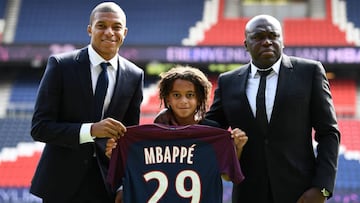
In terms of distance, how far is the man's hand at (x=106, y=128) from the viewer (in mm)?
2465

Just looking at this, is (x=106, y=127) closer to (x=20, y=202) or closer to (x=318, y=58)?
(x=20, y=202)

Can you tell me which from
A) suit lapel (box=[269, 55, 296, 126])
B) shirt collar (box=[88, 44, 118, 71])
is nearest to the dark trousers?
shirt collar (box=[88, 44, 118, 71])

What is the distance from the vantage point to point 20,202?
899 centimetres

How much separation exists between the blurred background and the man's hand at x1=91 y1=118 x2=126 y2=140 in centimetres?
747

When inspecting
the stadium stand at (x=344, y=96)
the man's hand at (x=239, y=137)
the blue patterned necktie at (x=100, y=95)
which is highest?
the blue patterned necktie at (x=100, y=95)

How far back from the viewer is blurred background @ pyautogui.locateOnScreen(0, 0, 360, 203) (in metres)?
11.1

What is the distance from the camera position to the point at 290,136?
270 centimetres

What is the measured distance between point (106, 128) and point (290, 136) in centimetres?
96

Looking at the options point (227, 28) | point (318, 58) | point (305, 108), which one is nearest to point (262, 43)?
point (305, 108)

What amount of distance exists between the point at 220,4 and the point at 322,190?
477 inches

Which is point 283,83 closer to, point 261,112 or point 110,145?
point 261,112

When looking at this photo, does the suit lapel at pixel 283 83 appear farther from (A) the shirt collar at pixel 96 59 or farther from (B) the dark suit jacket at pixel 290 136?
(A) the shirt collar at pixel 96 59

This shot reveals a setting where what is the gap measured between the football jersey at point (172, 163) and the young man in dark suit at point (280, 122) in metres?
0.22

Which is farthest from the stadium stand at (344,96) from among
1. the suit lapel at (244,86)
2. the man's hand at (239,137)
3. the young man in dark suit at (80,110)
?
the young man in dark suit at (80,110)
